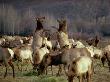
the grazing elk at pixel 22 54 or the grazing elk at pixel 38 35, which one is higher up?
the grazing elk at pixel 38 35

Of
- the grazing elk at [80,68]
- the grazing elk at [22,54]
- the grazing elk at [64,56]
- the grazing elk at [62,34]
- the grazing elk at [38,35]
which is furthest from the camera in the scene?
the grazing elk at [22,54]

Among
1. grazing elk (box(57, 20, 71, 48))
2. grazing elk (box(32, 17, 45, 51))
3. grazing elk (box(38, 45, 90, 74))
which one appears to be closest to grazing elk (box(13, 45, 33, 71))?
grazing elk (box(32, 17, 45, 51))

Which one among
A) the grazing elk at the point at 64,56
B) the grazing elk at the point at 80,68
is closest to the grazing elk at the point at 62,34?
the grazing elk at the point at 64,56

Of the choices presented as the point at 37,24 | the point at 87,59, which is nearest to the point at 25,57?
the point at 37,24

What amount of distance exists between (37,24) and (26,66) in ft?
15.7

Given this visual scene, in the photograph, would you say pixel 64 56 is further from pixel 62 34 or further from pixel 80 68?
pixel 80 68

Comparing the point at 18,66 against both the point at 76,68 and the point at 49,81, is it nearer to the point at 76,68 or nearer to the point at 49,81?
the point at 49,81

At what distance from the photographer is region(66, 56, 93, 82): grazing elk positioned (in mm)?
16797

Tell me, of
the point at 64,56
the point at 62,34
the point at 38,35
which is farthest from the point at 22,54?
the point at 64,56

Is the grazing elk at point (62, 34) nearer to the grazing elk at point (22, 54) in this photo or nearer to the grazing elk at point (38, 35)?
the grazing elk at point (38, 35)

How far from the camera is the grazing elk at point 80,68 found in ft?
55.1

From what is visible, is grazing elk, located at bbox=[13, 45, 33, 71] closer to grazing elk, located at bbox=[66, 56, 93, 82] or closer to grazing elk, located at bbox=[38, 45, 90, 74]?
grazing elk, located at bbox=[38, 45, 90, 74]

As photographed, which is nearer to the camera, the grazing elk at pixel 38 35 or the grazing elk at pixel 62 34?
the grazing elk at pixel 62 34

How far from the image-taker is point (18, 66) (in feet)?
89.6
